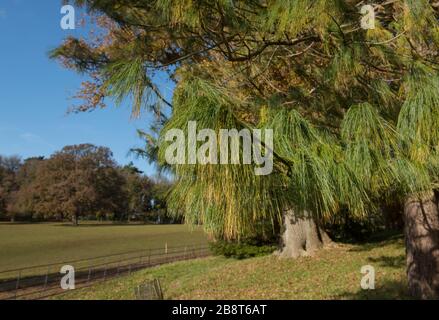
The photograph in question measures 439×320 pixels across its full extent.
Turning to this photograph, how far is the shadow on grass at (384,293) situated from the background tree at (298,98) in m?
5.47

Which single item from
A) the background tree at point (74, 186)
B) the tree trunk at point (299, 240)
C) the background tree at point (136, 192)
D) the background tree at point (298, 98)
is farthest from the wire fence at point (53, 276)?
the background tree at point (136, 192)

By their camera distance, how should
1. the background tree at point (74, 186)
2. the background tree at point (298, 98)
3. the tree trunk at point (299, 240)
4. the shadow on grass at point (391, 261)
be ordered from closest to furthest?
the background tree at point (298, 98), the shadow on grass at point (391, 261), the tree trunk at point (299, 240), the background tree at point (74, 186)

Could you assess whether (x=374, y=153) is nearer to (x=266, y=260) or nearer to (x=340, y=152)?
(x=340, y=152)

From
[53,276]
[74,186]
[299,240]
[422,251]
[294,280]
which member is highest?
[74,186]

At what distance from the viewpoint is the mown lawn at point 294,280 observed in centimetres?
880

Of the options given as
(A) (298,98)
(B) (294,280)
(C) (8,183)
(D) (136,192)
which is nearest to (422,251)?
(B) (294,280)

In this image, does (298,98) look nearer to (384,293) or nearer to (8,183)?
(384,293)

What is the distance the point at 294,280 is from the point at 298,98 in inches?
346

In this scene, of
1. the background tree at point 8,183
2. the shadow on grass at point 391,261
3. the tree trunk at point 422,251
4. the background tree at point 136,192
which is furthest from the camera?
the background tree at point 136,192

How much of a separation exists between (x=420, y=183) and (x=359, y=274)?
→ 901 centimetres

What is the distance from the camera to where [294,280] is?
10.8m

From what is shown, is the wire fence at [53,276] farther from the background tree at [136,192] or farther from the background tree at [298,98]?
the background tree at [136,192]

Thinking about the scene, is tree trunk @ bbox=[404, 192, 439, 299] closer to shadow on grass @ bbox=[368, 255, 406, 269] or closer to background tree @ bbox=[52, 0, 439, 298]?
background tree @ bbox=[52, 0, 439, 298]
